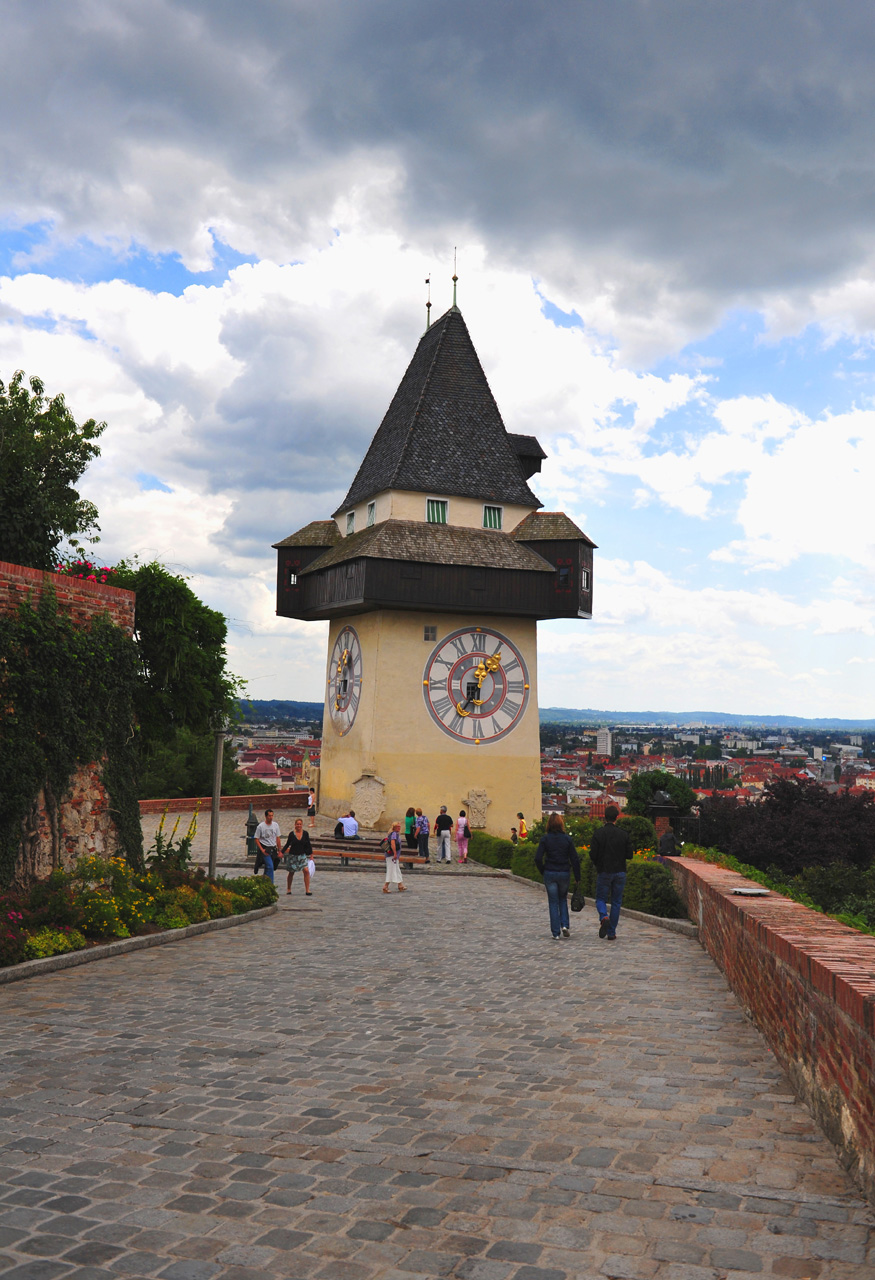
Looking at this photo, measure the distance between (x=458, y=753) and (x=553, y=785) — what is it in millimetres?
54120

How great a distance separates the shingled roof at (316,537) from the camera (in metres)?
Answer: 39.4

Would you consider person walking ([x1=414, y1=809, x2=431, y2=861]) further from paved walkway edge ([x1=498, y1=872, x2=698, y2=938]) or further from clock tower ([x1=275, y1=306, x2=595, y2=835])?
paved walkway edge ([x1=498, y1=872, x2=698, y2=938])

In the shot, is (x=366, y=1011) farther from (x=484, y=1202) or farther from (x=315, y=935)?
(x=315, y=935)

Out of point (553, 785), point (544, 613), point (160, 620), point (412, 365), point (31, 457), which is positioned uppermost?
point (412, 365)

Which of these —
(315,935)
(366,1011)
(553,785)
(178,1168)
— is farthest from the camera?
(553,785)

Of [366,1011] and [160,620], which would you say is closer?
[366,1011]

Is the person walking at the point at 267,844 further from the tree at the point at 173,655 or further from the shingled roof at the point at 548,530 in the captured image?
the shingled roof at the point at 548,530

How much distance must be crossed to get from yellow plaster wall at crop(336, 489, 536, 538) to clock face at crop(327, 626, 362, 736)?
14.2 feet

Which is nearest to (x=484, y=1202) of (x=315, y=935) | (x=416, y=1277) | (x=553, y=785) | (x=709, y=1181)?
(x=416, y=1277)

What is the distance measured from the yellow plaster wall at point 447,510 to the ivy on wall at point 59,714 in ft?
69.1

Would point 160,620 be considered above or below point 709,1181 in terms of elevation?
above

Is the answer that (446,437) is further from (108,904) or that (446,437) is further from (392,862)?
(108,904)

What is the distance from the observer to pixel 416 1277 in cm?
411

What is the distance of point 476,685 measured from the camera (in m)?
35.2
